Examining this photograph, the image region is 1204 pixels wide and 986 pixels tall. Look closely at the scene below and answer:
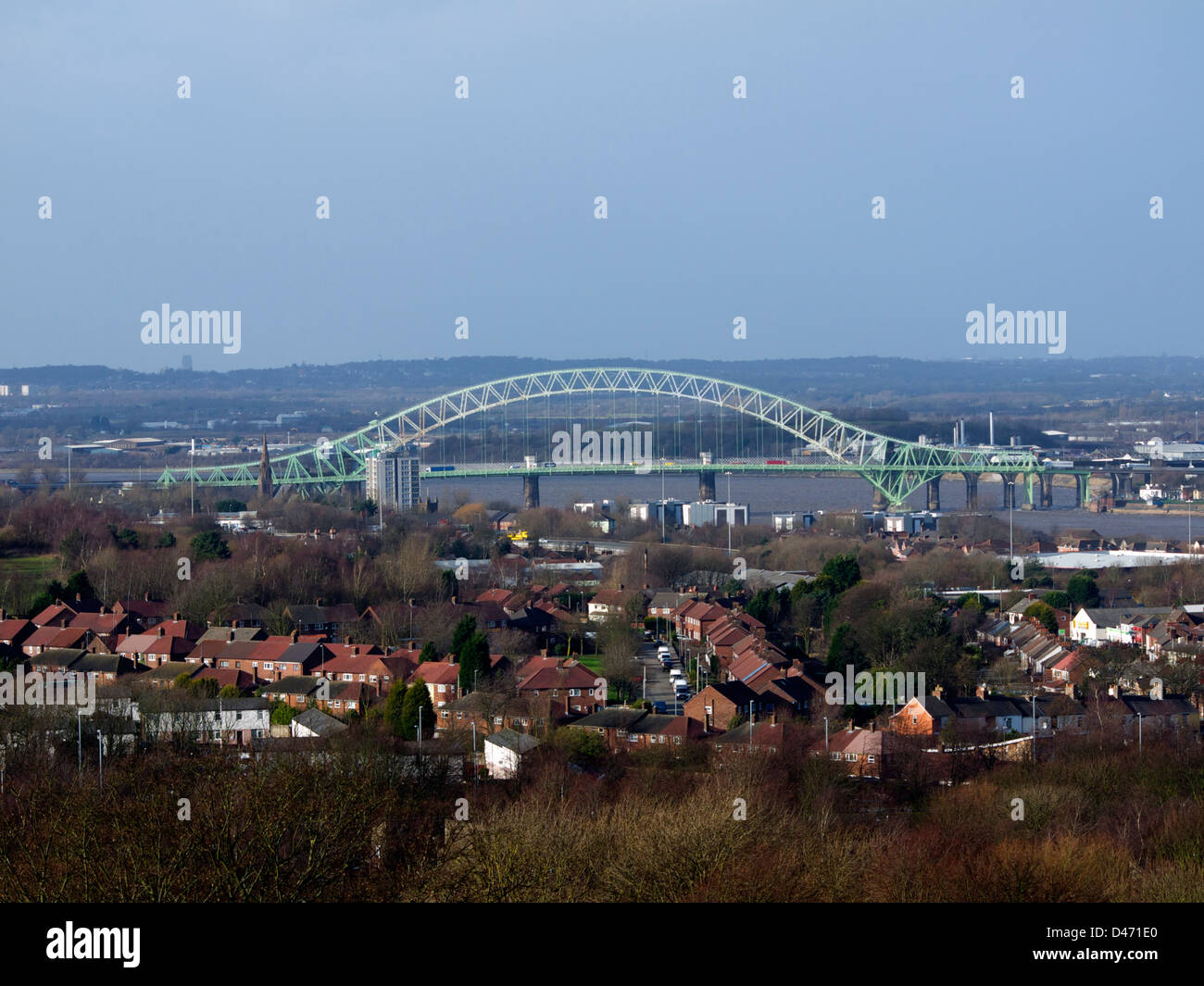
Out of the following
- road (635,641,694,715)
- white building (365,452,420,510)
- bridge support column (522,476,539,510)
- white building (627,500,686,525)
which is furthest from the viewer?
bridge support column (522,476,539,510)

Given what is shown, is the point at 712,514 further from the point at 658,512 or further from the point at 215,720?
the point at 215,720

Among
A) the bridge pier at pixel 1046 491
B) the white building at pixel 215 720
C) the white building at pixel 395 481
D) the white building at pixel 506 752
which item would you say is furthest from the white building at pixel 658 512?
the white building at pixel 506 752

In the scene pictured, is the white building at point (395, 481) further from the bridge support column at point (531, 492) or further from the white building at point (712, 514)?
the white building at point (712, 514)

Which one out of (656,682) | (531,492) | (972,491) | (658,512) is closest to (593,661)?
(656,682)

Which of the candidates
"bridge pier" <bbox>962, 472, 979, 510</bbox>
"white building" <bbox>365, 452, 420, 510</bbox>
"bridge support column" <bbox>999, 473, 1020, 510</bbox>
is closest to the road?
"white building" <bbox>365, 452, 420, 510</bbox>

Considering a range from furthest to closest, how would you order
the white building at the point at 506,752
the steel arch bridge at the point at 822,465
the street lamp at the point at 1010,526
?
the steel arch bridge at the point at 822,465, the street lamp at the point at 1010,526, the white building at the point at 506,752

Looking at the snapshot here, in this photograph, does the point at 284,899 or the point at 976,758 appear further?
the point at 976,758

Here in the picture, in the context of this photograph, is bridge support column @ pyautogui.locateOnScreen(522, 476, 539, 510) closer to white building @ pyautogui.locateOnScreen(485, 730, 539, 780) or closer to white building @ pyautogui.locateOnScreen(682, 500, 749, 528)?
white building @ pyautogui.locateOnScreen(682, 500, 749, 528)

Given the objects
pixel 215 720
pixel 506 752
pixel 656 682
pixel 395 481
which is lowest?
pixel 656 682
